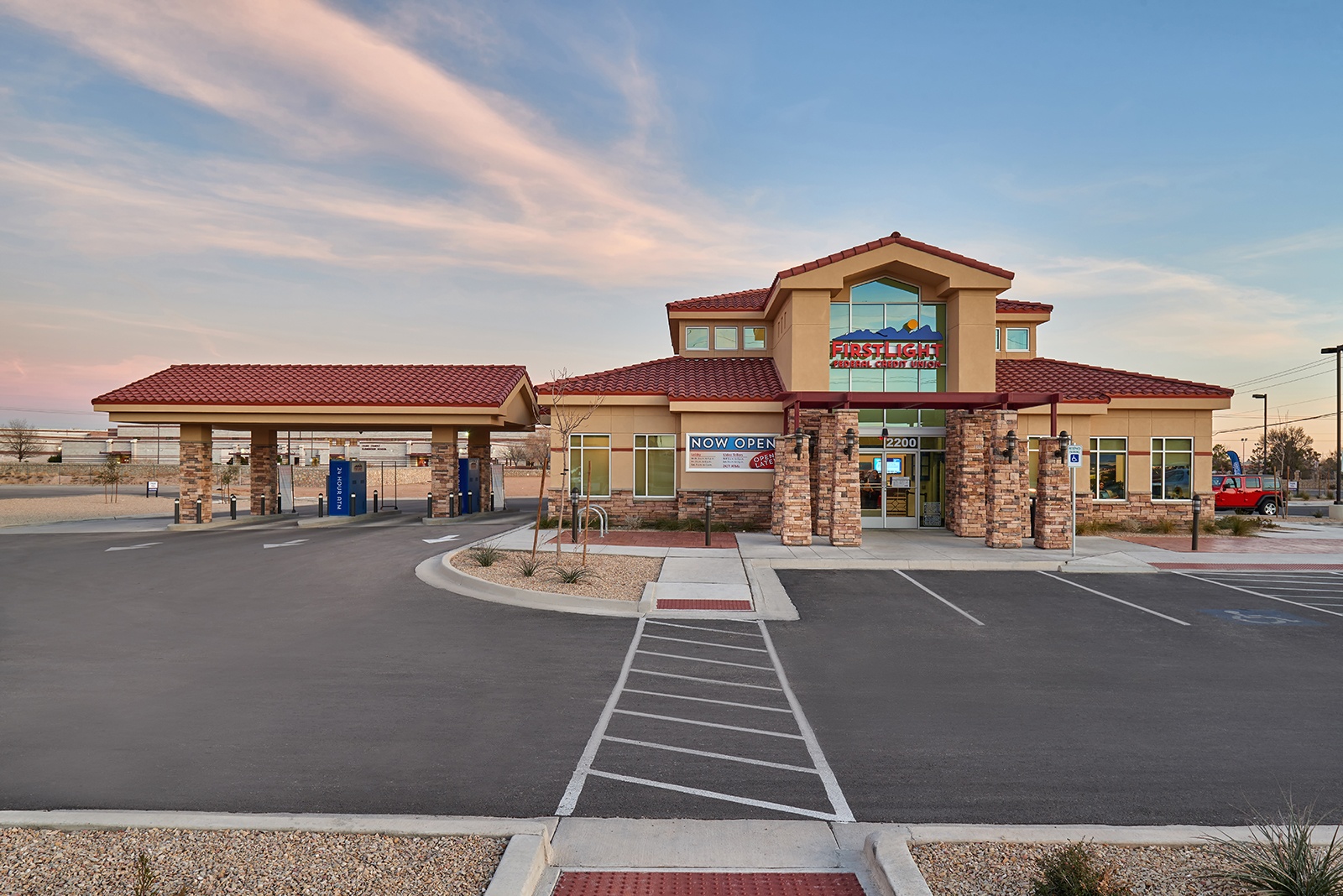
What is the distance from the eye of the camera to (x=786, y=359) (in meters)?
22.1

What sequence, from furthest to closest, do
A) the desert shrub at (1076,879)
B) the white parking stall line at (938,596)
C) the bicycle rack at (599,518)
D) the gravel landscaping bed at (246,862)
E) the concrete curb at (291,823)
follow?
the bicycle rack at (599,518)
the white parking stall line at (938,596)
the concrete curb at (291,823)
the gravel landscaping bed at (246,862)
the desert shrub at (1076,879)

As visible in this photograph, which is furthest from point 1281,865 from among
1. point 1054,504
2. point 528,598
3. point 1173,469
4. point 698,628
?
point 1173,469

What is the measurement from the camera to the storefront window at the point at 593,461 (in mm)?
23000

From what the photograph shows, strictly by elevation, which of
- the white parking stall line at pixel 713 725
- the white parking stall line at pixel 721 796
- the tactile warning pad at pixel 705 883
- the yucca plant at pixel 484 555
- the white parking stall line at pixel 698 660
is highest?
the yucca plant at pixel 484 555

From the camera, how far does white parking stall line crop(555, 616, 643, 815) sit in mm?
5035

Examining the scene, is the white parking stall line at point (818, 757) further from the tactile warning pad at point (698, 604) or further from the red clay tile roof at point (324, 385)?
the red clay tile roof at point (324, 385)

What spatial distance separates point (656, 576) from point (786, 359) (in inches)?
408

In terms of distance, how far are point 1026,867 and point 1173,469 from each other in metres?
24.4

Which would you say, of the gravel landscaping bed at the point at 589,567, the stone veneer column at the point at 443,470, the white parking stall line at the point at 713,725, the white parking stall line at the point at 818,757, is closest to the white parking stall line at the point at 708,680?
the white parking stall line at the point at 818,757

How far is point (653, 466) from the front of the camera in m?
23.0

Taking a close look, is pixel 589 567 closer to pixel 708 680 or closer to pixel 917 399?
pixel 708 680

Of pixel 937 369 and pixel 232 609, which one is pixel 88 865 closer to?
pixel 232 609

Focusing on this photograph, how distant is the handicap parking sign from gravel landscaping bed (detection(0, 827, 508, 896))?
40.2 ft

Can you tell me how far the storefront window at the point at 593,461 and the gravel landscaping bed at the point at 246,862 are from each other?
61.2 feet
